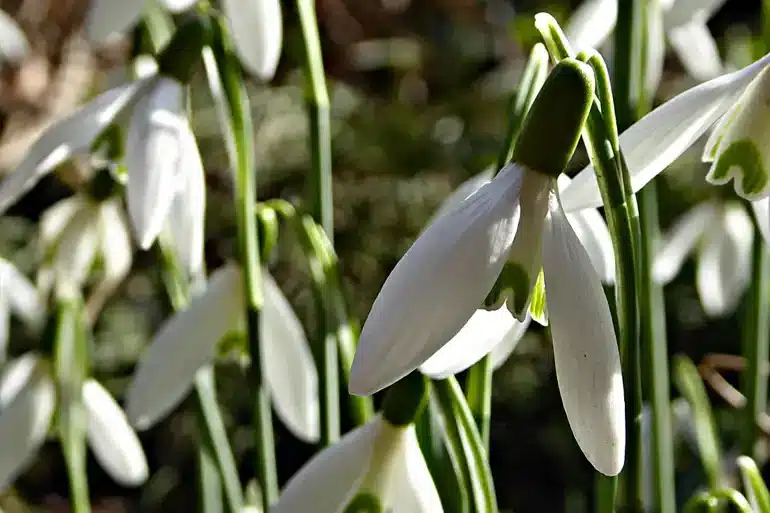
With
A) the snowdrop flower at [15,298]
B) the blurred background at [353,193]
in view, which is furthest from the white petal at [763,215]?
the blurred background at [353,193]

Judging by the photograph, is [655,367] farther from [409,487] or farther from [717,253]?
[717,253]

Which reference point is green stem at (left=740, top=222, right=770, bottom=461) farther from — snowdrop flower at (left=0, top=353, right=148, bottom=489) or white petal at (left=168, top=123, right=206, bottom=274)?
snowdrop flower at (left=0, top=353, right=148, bottom=489)

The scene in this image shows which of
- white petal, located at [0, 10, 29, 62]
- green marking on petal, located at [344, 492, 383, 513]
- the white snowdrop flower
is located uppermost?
white petal, located at [0, 10, 29, 62]

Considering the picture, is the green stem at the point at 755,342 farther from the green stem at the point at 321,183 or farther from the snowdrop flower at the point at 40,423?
the snowdrop flower at the point at 40,423

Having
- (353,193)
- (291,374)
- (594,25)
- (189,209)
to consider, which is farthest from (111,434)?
(353,193)

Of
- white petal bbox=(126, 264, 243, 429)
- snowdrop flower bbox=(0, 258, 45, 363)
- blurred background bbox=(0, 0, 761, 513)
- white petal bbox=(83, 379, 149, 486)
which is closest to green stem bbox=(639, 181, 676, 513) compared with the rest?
white petal bbox=(126, 264, 243, 429)

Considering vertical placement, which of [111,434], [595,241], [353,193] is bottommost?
[353,193]

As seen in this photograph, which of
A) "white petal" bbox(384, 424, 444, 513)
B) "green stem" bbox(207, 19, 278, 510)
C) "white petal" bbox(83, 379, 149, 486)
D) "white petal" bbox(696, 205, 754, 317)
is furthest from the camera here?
"white petal" bbox(696, 205, 754, 317)
